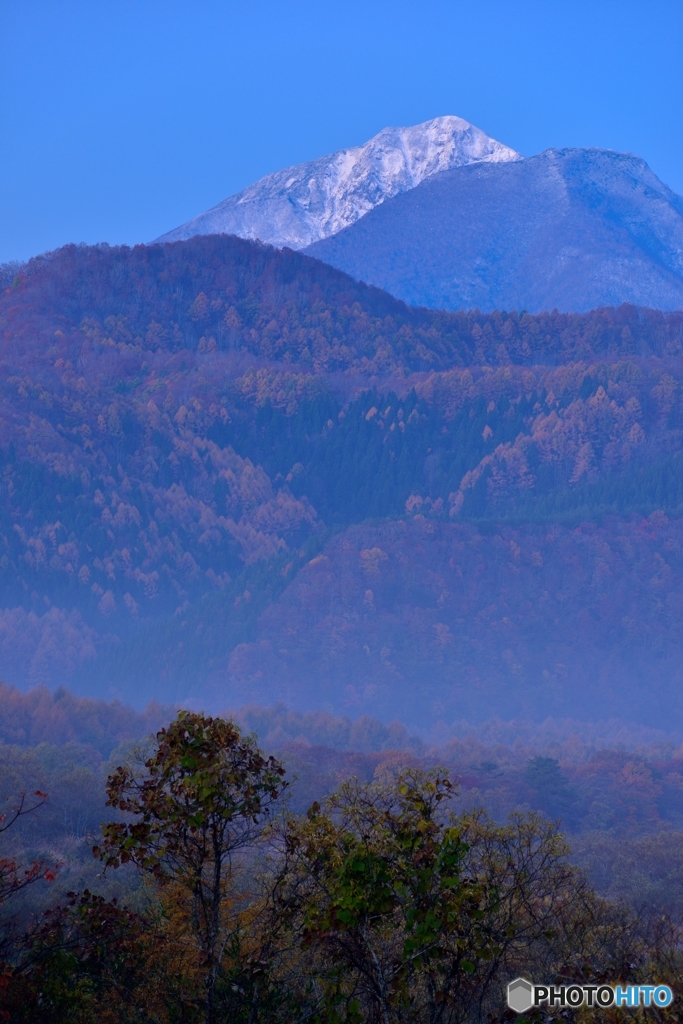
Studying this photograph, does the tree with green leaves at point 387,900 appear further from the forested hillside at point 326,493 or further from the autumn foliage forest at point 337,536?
the forested hillside at point 326,493

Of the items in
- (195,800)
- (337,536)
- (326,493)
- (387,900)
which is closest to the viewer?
(387,900)

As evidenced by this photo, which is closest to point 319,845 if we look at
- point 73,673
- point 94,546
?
point 73,673

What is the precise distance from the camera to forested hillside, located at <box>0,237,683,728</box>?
435 ft

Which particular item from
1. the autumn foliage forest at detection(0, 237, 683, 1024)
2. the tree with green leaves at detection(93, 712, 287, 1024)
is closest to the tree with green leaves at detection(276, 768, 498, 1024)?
the tree with green leaves at detection(93, 712, 287, 1024)

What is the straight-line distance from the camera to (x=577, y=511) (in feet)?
485

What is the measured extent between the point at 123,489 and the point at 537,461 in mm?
59844

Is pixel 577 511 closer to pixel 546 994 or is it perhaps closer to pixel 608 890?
pixel 608 890

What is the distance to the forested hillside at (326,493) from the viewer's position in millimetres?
132625

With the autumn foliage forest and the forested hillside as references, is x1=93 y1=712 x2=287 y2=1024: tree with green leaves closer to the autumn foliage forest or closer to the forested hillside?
the autumn foliage forest

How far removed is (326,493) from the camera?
16400cm

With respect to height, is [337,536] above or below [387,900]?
above

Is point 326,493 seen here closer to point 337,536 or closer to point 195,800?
point 337,536

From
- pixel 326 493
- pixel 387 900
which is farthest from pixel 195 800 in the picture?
pixel 326 493

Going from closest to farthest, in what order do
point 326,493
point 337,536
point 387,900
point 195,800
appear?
point 387,900, point 195,800, point 337,536, point 326,493
